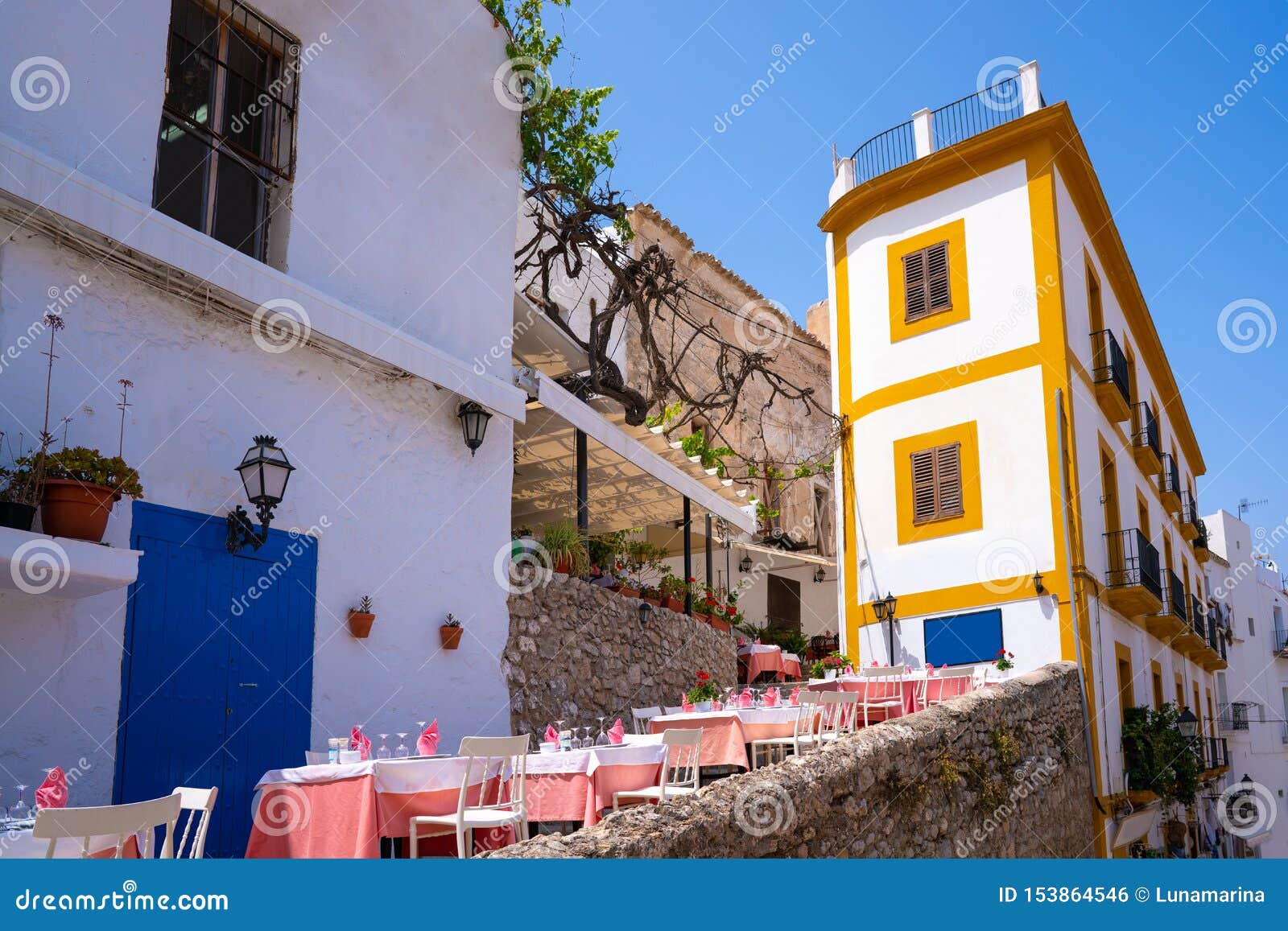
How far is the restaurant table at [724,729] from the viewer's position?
8938 mm

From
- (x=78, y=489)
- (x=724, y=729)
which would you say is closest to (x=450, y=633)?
(x=724, y=729)

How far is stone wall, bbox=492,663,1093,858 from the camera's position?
16.1 ft

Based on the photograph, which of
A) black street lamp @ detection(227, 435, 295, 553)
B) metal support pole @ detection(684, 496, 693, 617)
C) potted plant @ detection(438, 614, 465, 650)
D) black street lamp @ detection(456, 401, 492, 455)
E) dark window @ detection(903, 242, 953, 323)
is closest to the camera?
black street lamp @ detection(227, 435, 295, 553)

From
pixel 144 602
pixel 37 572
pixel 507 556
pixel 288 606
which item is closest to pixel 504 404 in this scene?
pixel 507 556

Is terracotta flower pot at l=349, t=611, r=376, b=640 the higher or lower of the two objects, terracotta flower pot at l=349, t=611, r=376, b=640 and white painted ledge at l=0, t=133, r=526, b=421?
the lower

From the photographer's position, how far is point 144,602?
23.3 ft

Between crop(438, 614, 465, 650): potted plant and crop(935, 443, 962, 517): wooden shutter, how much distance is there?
8960 millimetres

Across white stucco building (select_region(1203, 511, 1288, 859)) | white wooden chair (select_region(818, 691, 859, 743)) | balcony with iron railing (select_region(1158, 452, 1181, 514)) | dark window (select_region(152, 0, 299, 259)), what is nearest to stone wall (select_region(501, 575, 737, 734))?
white wooden chair (select_region(818, 691, 859, 743))

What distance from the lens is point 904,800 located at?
7.39 meters

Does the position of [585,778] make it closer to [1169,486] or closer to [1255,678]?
[1169,486]

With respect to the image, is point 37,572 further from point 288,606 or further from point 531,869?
point 531,869

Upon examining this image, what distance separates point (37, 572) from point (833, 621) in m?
21.3

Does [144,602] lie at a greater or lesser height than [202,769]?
greater

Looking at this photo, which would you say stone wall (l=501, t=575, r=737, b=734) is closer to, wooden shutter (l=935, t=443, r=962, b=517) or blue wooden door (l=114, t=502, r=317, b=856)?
blue wooden door (l=114, t=502, r=317, b=856)
